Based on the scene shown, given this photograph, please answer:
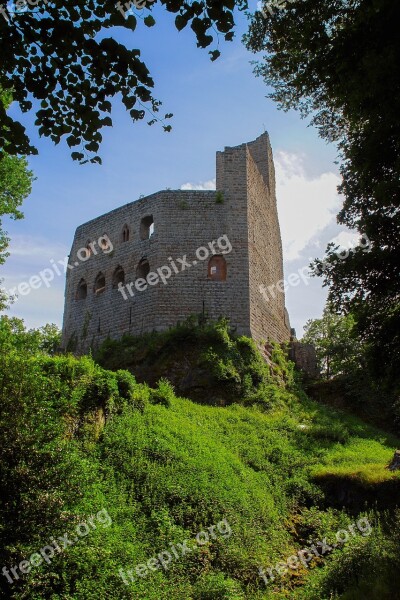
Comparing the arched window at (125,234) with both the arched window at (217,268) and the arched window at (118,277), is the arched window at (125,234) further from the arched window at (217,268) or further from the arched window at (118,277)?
the arched window at (217,268)

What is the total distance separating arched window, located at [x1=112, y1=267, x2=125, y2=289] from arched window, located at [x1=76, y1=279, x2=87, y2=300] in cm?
223

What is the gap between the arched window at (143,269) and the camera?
2086 cm

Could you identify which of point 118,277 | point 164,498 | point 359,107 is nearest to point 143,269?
point 118,277

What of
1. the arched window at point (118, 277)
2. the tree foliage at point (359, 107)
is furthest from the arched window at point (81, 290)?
the tree foliage at point (359, 107)

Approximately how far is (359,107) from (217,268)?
13.2 meters

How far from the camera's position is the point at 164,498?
905cm

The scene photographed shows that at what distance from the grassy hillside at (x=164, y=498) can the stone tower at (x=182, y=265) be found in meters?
6.14

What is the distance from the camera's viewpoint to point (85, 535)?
7.11 metres

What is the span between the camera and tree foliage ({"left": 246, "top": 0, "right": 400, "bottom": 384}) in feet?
20.9

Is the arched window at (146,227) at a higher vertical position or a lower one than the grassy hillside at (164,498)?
higher

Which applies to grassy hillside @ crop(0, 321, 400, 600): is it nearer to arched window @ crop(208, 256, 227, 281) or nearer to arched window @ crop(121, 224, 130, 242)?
arched window @ crop(208, 256, 227, 281)

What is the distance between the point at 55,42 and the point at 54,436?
18.2 ft

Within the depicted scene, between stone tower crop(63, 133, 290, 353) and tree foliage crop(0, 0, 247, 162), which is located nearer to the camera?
tree foliage crop(0, 0, 247, 162)

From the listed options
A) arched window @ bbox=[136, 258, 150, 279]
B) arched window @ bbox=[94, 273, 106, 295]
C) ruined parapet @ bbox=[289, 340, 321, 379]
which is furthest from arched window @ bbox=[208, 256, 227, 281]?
arched window @ bbox=[94, 273, 106, 295]
